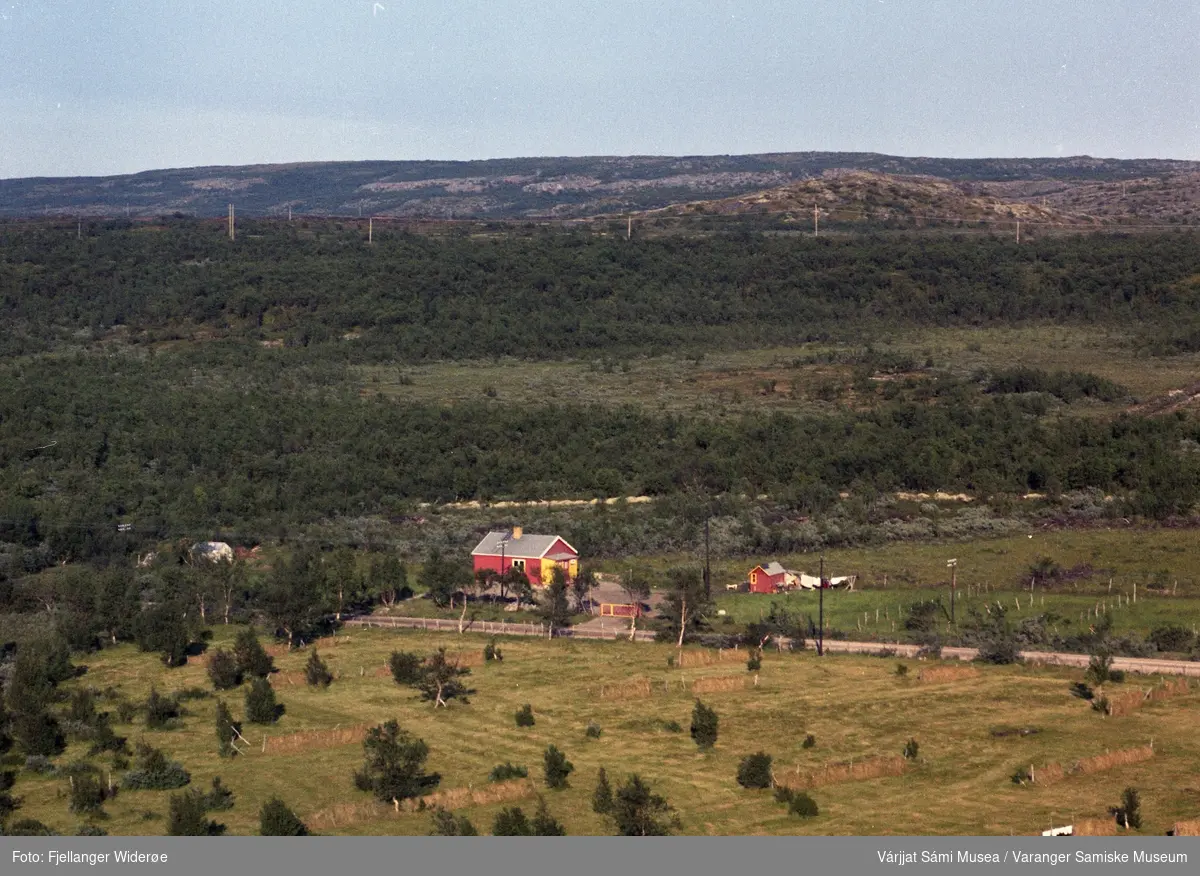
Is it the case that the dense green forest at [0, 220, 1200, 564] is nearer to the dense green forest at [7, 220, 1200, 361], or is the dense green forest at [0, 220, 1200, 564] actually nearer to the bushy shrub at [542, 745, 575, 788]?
the dense green forest at [7, 220, 1200, 361]

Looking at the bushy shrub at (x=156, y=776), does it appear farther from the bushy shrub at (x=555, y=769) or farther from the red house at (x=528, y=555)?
the red house at (x=528, y=555)

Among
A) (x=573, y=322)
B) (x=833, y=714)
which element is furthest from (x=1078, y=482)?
(x=573, y=322)

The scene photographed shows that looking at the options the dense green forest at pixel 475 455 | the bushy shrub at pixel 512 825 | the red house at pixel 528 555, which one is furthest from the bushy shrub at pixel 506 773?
the dense green forest at pixel 475 455

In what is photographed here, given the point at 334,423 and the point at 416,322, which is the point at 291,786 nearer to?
the point at 334,423

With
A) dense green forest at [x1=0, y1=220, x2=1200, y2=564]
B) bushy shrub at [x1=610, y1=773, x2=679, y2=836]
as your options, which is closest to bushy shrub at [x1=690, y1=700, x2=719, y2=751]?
bushy shrub at [x1=610, y1=773, x2=679, y2=836]

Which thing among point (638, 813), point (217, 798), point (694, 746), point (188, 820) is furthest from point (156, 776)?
point (694, 746)

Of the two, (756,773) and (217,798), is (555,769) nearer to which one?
(756,773)
